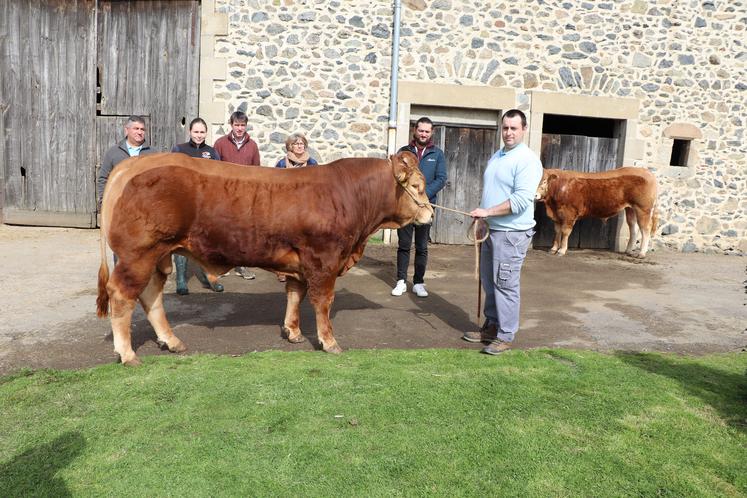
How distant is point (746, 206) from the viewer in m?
11.8

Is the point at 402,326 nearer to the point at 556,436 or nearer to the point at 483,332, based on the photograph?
the point at 483,332

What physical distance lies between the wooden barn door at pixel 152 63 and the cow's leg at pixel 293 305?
6.62 metres

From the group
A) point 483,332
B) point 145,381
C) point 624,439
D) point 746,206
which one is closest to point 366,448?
point 624,439

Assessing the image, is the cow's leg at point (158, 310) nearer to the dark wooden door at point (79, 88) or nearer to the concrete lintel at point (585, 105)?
the dark wooden door at point (79, 88)

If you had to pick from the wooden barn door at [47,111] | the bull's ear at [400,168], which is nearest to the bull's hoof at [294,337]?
the bull's ear at [400,168]

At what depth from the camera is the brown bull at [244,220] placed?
4.20 meters

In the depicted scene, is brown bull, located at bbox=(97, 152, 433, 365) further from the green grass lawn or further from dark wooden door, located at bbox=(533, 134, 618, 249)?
dark wooden door, located at bbox=(533, 134, 618, 249)

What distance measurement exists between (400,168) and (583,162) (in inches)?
313

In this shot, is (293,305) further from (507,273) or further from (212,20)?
(212,20)

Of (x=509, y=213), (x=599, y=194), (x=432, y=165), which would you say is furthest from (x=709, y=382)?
(x=599, y=194)

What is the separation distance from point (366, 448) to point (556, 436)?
3.63ft

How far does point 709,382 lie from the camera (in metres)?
4.31

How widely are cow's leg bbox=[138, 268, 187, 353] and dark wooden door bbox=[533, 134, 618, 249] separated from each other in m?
8.40

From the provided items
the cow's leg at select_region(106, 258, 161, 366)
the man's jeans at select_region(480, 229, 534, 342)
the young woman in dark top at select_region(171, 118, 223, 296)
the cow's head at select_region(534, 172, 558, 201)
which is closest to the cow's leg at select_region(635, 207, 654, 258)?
the cow's head at select_region(534, 172, 558, 201)
